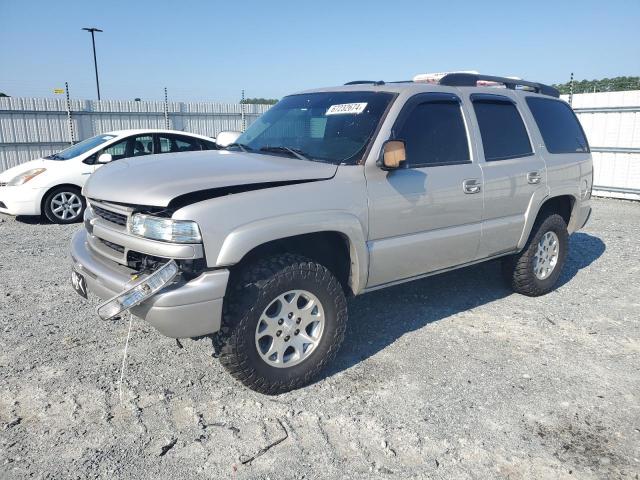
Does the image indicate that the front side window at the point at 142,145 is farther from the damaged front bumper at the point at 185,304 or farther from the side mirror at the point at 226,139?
the damaged front bumper at the point at 185,304

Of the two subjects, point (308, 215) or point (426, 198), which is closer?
point (308, 215)

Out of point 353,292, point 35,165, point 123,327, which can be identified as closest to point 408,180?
point 353,292

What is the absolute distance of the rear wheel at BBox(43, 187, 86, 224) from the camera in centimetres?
839

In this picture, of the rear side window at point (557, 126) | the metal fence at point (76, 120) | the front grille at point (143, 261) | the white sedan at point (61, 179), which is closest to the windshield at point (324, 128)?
the front grille at point (143, 261)

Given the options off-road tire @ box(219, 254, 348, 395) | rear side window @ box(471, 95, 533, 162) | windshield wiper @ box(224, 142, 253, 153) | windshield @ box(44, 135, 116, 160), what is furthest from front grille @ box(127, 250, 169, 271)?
windshield @ box(44, 135, 116, 160)

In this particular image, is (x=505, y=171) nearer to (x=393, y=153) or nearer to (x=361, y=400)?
(x=393, y=153)

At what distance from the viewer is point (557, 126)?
16.9 ft

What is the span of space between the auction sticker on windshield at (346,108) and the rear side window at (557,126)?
205 centimetres

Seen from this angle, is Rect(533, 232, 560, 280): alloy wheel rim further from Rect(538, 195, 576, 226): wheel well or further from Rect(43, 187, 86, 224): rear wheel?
Rect(43, 187, 86, 224): rear wheel

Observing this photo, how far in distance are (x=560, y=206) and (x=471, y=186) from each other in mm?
1889

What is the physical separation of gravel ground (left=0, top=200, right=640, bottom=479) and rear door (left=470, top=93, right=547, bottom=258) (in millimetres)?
800

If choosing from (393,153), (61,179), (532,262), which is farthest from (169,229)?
(61,179)

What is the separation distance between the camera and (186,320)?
9.21 ft

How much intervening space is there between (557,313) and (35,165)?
825cm
